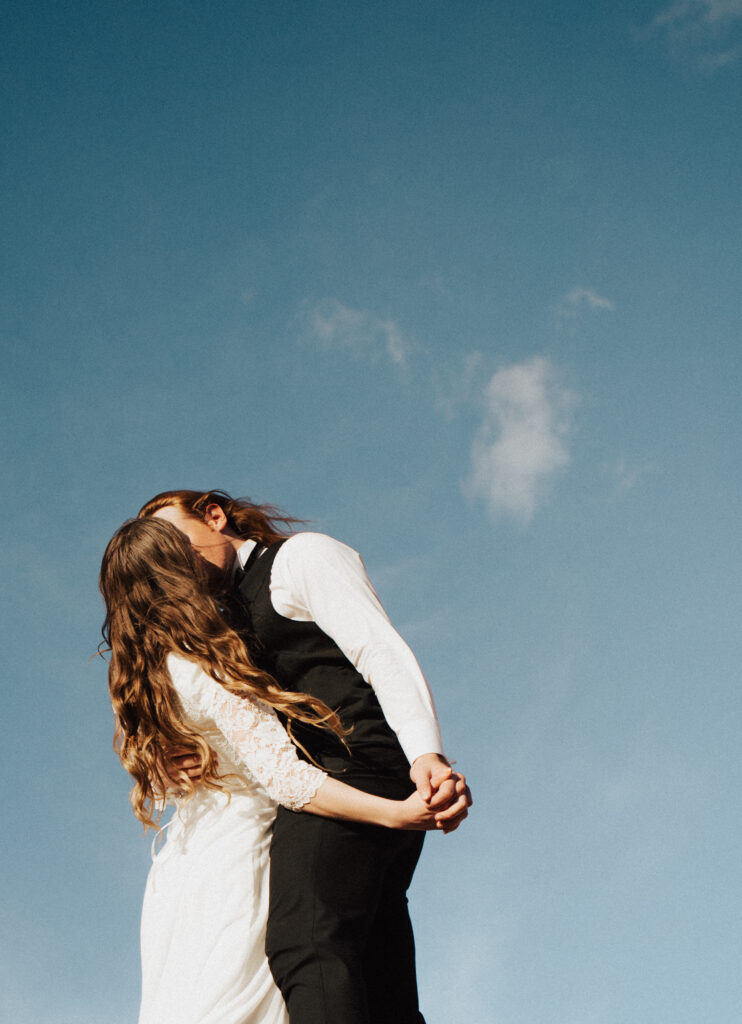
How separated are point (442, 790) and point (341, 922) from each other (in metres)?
0.51

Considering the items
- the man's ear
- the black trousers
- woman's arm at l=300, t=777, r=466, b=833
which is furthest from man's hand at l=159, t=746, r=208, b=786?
the man's ear

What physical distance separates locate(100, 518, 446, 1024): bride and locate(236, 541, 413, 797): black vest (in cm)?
7

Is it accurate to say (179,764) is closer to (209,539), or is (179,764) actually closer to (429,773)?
(209,539)

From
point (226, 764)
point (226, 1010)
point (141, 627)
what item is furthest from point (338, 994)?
point (141, 627)

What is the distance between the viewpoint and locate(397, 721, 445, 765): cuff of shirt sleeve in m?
2.47

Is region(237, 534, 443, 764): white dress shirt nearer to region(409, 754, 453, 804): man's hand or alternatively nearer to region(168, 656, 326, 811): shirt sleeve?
region(409, 754, 453, 804): man's hand

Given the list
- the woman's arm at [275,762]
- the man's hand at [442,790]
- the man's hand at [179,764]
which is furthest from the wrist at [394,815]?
the man's hand at [179,764]

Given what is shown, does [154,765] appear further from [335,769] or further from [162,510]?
[162,510]

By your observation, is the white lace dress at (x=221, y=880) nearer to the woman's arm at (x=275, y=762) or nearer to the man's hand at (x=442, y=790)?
the woman's arm at (x=275, y=762)

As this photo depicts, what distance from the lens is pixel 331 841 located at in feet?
8.53

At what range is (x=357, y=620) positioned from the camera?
2.76m

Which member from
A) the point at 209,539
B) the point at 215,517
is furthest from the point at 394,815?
the point at 215,517

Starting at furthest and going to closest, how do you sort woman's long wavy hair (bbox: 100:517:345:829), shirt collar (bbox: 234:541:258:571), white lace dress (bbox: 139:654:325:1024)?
shirt collar (bbox: 234:541:258:571), woman's long wavy hair (bbox: 100:517:345:829), white lace dress (bbox: 139:654:325:1024)

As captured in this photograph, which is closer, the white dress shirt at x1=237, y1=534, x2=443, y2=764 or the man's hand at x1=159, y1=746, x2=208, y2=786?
the white dress shirt at x1=237, y1=534, x2=443, y2=764
